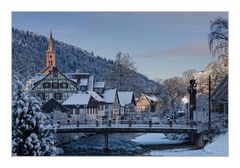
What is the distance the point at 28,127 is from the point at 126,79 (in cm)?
156

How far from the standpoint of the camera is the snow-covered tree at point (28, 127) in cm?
712

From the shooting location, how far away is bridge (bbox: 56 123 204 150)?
7902 mm

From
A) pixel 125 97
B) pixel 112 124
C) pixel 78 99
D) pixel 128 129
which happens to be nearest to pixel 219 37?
pixel 125 97

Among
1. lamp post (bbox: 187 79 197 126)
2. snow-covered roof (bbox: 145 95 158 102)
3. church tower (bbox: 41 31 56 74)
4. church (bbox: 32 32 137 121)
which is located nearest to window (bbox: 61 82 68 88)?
church (bbox: 32 32 137 121)

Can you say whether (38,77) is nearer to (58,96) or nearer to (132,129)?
(58,96)

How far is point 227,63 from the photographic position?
25.1 ft

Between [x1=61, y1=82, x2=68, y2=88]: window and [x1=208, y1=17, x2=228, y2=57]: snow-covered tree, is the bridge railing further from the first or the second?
[x1=208, y1=17, x2=228, y2=57]: snow-covered tree

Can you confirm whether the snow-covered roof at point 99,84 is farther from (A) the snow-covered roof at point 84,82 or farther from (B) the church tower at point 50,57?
(B) the church tower at point 50,57

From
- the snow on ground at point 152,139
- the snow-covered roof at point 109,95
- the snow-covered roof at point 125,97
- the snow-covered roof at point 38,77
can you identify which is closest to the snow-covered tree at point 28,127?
the snow-covered roof at point 38,77
